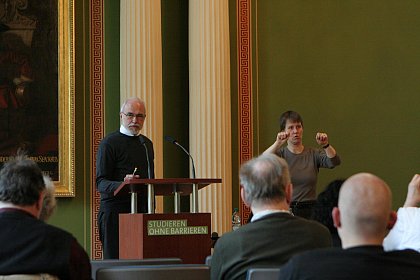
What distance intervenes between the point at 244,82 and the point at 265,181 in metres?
5.71

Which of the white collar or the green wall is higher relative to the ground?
the green wall

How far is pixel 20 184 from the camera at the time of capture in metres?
3.10

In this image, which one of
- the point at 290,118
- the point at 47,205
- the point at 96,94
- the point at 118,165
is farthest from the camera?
the point at 96,94

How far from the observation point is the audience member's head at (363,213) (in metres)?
2.52

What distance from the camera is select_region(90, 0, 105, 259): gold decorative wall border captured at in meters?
8.50

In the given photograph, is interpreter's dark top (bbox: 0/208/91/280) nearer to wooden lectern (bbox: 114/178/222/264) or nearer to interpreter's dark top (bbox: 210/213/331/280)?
interpreter's dark top (bbox: 210/213/331/280)

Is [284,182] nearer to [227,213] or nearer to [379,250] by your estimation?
[379,250]

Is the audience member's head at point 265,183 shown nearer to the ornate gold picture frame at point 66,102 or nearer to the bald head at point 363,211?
the bald head at point 363,211

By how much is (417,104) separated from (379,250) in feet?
23.0

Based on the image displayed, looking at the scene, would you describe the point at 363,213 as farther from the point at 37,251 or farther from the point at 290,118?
the point at 290,118

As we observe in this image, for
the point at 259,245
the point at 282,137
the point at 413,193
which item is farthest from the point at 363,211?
the point at 282,137

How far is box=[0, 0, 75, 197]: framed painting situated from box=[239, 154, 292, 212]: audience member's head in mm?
5305

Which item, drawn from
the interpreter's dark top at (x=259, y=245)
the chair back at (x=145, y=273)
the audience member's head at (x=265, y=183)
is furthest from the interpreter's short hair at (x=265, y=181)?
the chair back at (x=145, y=273)

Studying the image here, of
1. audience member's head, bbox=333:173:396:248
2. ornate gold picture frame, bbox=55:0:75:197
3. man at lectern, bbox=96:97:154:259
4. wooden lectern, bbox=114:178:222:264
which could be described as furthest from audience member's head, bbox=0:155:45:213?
ornate gold picture frame, bbox=55:0:75:197
